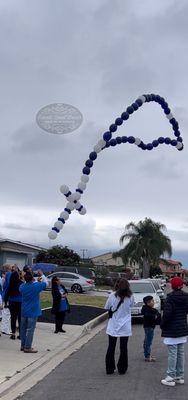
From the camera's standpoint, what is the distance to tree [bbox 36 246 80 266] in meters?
61.0

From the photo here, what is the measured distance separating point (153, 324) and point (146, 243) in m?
55.1

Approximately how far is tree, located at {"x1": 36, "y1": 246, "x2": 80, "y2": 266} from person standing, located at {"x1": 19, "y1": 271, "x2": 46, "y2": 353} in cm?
4869

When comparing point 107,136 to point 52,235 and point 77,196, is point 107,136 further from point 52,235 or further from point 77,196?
point 52,235

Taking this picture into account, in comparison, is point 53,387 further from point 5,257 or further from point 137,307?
point 5,257

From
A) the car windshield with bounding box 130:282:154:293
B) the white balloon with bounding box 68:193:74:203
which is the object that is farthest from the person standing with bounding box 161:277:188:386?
the car windshield with bounding box 130:282:154:293

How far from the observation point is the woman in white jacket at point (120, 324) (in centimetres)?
971

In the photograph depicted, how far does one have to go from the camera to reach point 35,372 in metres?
10.1

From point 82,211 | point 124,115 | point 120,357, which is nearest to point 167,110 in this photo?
point 124,115

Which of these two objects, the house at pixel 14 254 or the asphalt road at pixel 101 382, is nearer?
the asphalt road at pixel 101 382

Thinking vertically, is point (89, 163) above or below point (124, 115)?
below

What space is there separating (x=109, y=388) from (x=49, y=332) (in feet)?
23.2

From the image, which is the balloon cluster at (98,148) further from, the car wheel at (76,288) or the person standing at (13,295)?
the car wheel at (76,288)

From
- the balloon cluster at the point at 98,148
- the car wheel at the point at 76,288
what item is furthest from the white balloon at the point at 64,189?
the car wheel at the point at 76,288

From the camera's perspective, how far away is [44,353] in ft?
39.9
